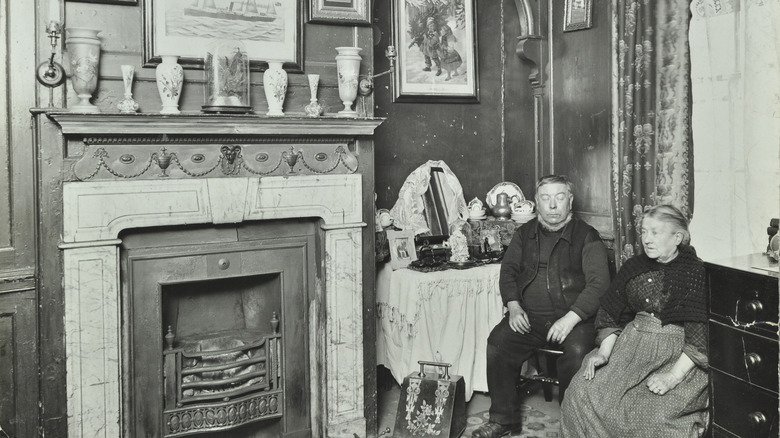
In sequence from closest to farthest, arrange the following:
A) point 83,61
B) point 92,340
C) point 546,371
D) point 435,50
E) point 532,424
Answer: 1. point 83,61
2. point 92,340
3. point 532,424
4. point 546,371
5. point 435,50

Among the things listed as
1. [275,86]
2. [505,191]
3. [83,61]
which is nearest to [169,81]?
[83,61]

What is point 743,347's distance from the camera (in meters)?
2.65

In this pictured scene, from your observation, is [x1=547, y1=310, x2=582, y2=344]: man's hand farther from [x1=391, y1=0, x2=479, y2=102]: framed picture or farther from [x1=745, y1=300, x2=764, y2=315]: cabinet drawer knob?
[x1=391, y1=0, x2=479, y2=102]: framed picture

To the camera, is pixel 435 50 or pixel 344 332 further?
pixel 435 50

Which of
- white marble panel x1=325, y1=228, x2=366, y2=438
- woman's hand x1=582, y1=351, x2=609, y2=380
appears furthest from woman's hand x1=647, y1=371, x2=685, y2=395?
white marble panel x1=325, y1=228, x2=366, y2=438

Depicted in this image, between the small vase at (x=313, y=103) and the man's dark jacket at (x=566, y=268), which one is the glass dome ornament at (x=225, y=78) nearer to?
the small vase at (x=313, y=103)

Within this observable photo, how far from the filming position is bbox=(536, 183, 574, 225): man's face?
377 centimetres

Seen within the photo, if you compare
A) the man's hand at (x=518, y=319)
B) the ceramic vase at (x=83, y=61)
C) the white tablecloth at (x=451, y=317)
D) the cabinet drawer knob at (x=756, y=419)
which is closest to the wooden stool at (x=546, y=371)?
the man's hand at (x=518, y=319)

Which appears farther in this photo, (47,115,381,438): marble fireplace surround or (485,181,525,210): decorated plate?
(485,181,525,210): decorated plate

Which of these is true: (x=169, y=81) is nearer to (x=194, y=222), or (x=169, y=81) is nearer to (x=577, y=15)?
(x=194, y=222)

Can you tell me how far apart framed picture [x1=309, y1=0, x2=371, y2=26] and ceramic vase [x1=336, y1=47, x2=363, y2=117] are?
0.16 meters

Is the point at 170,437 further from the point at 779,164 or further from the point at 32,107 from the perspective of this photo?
the point at 779,164

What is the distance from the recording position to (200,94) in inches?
133

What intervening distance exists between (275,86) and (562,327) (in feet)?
6.24
